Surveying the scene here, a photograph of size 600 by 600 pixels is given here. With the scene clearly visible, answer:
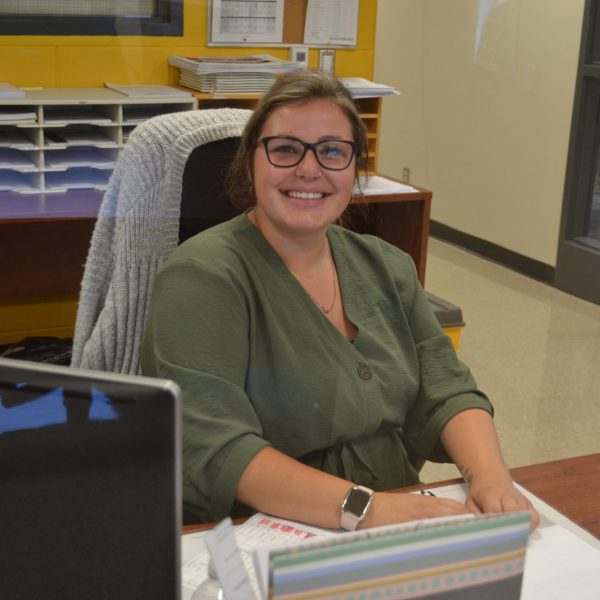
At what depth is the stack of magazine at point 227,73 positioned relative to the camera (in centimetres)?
252

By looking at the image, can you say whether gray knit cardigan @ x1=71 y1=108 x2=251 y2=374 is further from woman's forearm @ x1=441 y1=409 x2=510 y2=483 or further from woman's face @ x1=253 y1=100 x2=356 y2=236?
woman's forearm @ x1=441 y1=409 x2=510 y2=483

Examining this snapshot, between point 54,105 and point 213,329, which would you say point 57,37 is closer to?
point 54,105

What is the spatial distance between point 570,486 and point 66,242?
69.6 inches

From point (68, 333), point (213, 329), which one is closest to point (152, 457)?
point (213, 329)

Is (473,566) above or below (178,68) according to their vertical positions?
below

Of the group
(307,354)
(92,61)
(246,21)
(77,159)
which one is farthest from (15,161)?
(307,354)

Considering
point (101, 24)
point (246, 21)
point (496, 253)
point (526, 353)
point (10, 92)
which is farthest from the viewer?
point (496, 253)

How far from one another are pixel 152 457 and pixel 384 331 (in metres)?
0.86

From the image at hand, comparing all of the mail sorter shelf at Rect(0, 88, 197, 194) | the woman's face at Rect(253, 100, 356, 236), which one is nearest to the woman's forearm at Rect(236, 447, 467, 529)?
the woman's face at Rect(253, 100, 356, 236)

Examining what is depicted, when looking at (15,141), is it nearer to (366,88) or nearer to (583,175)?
(366,88)

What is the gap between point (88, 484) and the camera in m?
0.66

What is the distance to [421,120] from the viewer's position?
445 centimetres

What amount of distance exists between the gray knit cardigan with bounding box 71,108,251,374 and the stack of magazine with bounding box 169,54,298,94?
2.89ft

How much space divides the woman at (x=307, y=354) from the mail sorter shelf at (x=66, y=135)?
3.33 ft
